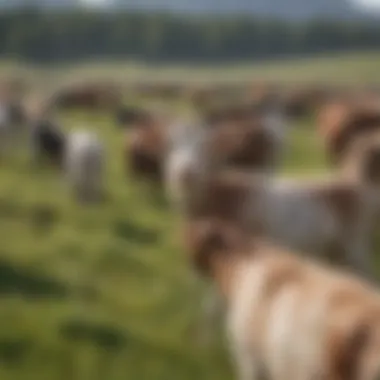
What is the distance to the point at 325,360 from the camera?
87.5 inches

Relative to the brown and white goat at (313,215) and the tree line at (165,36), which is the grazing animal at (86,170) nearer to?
the tree line at (165,36)

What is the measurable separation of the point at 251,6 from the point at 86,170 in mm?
1563

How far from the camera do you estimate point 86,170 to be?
6.39 metres

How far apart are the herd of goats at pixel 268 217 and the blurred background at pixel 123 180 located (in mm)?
198

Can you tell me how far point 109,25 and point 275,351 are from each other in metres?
3.80

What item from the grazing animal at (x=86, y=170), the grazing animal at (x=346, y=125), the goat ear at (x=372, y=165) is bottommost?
the goat ear at (x=372, y=165)

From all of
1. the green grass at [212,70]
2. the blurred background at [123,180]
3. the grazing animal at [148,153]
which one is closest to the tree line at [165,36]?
the blurred background at [123,180]

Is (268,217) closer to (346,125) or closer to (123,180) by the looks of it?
(123,180)

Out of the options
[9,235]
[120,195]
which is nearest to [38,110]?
[120,195]

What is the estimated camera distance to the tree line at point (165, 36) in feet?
19.3

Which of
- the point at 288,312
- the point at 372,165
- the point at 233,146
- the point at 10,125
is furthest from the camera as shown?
the point at 10,125

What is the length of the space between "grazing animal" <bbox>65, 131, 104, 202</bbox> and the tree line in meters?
0.62

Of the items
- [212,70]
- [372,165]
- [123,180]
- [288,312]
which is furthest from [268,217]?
[212,70]

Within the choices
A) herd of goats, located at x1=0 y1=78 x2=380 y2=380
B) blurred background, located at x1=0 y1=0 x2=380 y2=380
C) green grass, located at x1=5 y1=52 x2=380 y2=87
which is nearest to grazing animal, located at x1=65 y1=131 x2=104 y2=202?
herd of goats, located at x1=0 y1=78 x2=380 y2=380
